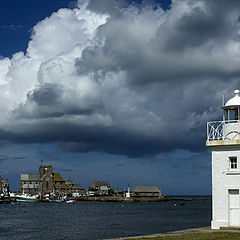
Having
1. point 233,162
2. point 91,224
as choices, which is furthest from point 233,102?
point 91,224

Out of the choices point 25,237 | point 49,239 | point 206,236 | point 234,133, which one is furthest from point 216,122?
point 25,237

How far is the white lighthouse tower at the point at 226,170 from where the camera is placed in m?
28.6

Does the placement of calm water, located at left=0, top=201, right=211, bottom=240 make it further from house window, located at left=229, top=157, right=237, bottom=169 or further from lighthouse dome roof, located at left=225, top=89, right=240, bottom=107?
lighthouse dome roof, located at left=225, top=89, right=240, bottom=107

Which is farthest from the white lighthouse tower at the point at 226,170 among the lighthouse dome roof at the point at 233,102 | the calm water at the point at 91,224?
the calm water at the point at 91,224

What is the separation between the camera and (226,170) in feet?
94.5

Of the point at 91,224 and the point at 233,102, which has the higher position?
the point at 233,102

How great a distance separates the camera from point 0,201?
643 feet

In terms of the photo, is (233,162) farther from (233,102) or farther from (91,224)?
(91,224)

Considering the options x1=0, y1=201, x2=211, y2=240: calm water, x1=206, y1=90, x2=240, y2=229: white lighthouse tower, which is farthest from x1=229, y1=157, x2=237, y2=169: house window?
x1=0, y1=201, x2=211, y2=240: calm water

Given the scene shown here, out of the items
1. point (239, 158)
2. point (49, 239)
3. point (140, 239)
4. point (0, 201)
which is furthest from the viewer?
point (0, 201)

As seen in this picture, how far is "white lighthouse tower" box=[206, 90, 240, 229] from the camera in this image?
28.6m

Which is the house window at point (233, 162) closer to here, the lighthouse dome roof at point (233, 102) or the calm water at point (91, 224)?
the lighthouse dome roof at point (233, 102)

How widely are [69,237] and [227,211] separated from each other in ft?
80.3

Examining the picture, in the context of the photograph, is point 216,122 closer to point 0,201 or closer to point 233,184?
point 233,184
